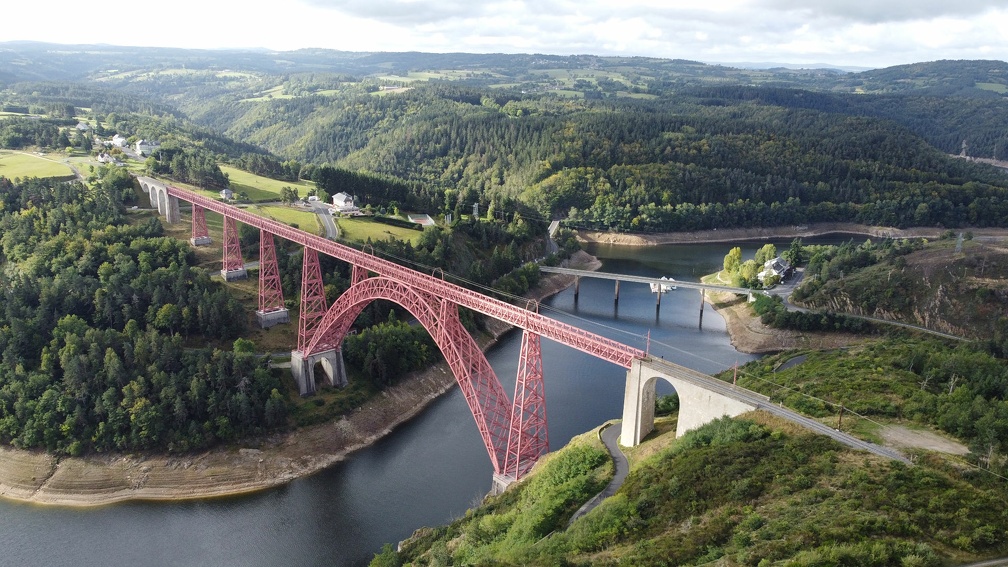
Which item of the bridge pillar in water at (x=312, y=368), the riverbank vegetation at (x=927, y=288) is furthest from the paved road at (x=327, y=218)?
the riverbank vegetation at (x=927, y=288)

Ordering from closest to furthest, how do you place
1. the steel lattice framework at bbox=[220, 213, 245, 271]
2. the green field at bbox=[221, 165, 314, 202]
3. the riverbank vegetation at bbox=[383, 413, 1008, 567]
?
1. the riverbank vegetation at bbox=[383, 413, 1008, 567]
2. the steel lattice framework at bbox=[220, 213, 245, 271]
3. the green field at bbox=[221, 165, 314, 202]

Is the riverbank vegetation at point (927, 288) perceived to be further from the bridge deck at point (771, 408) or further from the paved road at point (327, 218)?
the paved road at point (327, 218)

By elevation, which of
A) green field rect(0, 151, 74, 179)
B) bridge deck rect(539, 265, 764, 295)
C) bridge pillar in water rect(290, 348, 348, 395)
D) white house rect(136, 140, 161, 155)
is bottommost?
bridge pillar in water rect(290, 348, 348, 395)

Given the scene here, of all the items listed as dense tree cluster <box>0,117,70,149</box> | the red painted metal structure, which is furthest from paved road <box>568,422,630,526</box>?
dense tree cluster <box>0,117,70,149</box>

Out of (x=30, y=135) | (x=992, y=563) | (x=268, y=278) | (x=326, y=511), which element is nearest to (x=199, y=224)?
(x=268, y=278)

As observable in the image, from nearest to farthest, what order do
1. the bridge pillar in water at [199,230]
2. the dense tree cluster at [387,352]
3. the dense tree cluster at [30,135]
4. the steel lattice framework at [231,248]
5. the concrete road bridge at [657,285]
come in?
1. the dense tree cluster at [387,352]
2. the steel lattice framework at [231,248]
3. the bridge pillar in water at [199,230]
4. the concrete road bridge at [657,285]
5. the dense tree cluster at [30,135]

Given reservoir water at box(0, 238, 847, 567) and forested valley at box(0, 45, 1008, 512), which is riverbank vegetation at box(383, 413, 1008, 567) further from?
forested valley at box(0, 45, 1008, 512)

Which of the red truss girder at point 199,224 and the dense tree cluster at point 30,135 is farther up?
the dense tree cluster at point 30,135
